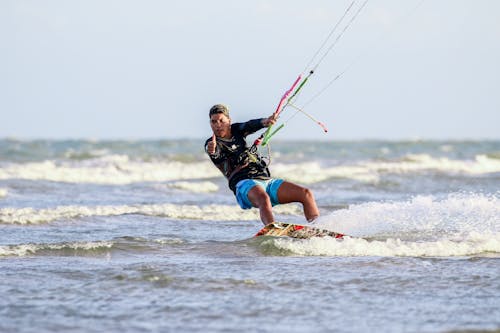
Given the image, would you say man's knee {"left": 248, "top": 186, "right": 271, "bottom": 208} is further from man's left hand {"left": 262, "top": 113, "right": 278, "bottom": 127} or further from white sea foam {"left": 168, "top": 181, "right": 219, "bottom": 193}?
white sea foam {"left": 168, "top": 181, "right": 219, "bottom": 193}

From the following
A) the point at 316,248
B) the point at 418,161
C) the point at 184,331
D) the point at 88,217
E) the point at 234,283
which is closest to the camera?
the point at 184,331

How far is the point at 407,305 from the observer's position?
18.3 feet

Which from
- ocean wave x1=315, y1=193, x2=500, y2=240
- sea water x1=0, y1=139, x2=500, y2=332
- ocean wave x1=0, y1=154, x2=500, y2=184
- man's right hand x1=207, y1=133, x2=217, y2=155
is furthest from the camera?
ocean wave x1=0, y1=154, x2=500, y2=184

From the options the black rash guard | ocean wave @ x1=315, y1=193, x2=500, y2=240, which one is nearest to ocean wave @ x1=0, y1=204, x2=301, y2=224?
ocean wave @ x1=315, y1=193, x2=500, y2=240

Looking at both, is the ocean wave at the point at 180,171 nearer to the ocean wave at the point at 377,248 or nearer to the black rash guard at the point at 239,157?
the black rash guard at the point at 239,157

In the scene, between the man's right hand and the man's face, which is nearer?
the man's right hand

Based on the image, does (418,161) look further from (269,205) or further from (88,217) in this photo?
(269,205)

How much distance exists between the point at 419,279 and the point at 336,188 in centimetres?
1309

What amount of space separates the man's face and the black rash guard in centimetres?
5

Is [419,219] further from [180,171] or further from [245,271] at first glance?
[180,171]

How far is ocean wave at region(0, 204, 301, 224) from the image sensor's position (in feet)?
36.3

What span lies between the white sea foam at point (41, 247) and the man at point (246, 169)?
1400 millimetres

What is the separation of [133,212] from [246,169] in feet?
14.3

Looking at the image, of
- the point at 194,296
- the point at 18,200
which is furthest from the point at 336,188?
the point at 194,296
